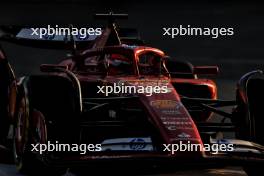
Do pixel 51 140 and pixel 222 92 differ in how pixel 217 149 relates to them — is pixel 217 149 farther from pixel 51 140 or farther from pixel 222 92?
pixel 222 92

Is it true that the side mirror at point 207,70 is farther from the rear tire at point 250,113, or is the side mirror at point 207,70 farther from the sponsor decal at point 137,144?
the sponsor decal at point 137,144

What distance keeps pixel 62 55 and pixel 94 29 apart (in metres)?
10.0

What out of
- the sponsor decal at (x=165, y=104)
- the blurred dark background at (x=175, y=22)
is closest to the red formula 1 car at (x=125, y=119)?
the sponsor decal at (x=165, y=104)

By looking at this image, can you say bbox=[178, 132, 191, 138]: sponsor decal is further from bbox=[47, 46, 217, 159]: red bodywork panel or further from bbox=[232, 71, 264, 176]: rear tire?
bbox=[232, 71, 264, 176]: rear tire

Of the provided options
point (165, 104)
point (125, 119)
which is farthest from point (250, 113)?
point (125, 119)

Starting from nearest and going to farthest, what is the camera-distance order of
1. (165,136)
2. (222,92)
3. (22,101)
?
(165,136)
(22,101)
(222,92)

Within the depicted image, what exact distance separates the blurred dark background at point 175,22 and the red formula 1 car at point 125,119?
794 centimetres

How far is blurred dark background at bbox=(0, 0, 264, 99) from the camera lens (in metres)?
20.4

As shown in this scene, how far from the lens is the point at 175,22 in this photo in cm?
2680

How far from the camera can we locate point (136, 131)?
7457mm

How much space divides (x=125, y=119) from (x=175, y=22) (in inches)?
760

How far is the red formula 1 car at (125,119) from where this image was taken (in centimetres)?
656

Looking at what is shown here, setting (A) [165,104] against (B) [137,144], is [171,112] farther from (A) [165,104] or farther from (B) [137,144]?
(B) [137,144]

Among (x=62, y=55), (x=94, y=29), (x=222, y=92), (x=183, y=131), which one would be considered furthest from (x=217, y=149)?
(x=62, y=55)
